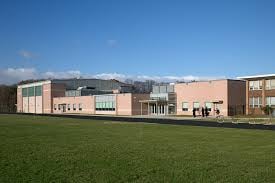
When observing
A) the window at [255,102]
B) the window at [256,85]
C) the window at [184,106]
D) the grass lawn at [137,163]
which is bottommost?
the grass lawn at [137,163]

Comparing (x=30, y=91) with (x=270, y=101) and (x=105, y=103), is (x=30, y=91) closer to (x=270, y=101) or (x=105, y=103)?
(x=105, y=103)

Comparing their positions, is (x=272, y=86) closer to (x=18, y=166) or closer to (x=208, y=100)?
(x=208, y=100)

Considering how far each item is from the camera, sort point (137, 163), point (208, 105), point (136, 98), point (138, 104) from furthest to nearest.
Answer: point (138, 104) < point (136, 98) < point (208, 105) < point (137, 163)

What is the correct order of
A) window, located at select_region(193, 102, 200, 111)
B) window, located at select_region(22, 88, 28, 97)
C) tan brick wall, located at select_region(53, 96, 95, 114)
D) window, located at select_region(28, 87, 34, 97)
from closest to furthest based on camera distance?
window, located at select_region(193, 102, 200, 111) → tan brick wall, located at select_region(53, 96, 95, 114) → window, located at select_region(28, 87, 34, 97) → window, located at select_region(22, 88, 28, 97)

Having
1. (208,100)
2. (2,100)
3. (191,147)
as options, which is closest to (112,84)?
(2,100)

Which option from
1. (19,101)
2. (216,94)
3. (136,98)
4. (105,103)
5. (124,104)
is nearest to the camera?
(216,94)

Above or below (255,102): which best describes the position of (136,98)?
above

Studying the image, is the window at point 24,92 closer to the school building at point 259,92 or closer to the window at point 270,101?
the school building at point 259,92

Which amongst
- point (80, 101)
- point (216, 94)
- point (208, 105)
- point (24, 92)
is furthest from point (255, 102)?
point (24, 92)

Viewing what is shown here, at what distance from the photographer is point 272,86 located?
6309cm

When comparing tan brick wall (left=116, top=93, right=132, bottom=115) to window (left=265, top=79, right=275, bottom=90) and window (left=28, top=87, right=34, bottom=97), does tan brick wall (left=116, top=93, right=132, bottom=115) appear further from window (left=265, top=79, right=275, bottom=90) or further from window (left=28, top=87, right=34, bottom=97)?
window (left=28, top=87, right=34, bottom=97)

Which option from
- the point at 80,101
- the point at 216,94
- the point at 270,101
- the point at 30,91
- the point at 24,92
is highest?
the point at 30,91

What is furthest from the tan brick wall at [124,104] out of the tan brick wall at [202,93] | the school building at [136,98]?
the tan brick wall at [202,93]

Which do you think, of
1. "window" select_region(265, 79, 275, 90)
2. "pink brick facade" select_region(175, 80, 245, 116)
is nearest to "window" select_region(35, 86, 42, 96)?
"pink brick facade" select_region(175, 80, 245, 116)
